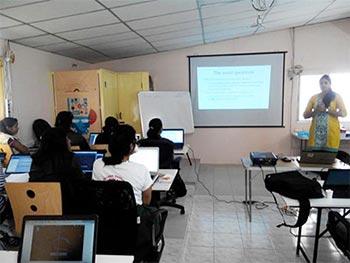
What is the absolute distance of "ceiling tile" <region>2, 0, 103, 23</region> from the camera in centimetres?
277

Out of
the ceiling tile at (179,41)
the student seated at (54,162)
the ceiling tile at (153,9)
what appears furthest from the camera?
the ceiling tile at (179,41)

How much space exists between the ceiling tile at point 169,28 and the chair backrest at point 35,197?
2.79 m

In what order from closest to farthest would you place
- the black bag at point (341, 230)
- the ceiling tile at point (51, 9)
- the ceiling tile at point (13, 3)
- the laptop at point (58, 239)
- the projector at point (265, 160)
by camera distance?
the laptop at point (58, 239) < the black bag at point (341, 230) < the ceiling tile at point (13, 3) < the ceiling tile at point (51, 9) < the projector at point (265, 160)

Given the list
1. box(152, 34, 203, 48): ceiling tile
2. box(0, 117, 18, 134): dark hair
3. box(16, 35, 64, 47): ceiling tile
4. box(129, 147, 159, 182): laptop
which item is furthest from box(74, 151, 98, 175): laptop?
box(152, 34, 203, 48): ceiling tile

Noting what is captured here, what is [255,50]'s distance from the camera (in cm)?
627

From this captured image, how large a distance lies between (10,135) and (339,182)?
352cm

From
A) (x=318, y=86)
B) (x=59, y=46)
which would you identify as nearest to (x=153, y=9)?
(x=59, y=46)

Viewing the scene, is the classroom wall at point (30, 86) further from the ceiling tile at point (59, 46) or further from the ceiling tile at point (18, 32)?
the ceiling tile at point (18, 32)

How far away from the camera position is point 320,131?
4.16 meters

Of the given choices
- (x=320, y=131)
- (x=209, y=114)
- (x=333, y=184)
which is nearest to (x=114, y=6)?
(x=333, y=184)

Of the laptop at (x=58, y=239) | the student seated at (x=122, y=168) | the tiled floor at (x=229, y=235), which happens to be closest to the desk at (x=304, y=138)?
the tiled floor at (x=229, y=235)

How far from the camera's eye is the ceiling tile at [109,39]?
4441mm

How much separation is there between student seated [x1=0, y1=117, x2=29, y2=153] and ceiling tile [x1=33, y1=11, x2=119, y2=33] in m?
1.18

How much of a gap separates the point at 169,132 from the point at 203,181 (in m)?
1.04
